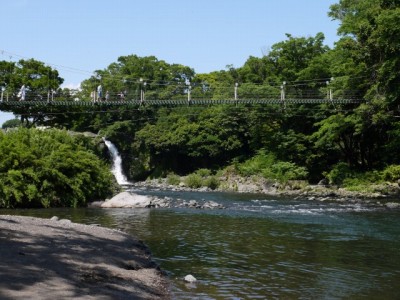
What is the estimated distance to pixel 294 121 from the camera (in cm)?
4181

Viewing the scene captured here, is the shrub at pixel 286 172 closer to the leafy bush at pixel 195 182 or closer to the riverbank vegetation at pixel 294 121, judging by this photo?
Result: the riverbank vegetation at pixel 294 121

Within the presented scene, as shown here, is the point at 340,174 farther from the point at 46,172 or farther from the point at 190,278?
the point at 190,278

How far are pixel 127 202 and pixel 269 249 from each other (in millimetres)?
10821

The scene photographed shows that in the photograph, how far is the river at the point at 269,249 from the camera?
7.35 meters

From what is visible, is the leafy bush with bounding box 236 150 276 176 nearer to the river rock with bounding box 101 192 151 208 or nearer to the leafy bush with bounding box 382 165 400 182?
the leafy bush with bounding box 382 165 400 182

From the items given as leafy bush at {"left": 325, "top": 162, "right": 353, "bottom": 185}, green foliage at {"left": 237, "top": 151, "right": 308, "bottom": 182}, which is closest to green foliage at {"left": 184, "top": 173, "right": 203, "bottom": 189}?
green foliage at {"left": 237, "top": 151, "right": 308, "bottom": 182}

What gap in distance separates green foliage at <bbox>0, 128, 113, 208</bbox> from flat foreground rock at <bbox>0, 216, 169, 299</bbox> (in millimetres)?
8458

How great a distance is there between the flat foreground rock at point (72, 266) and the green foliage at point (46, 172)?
8.46 meters

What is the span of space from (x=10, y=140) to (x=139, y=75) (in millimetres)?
52182

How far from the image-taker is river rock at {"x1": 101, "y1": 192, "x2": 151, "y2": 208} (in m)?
20.1

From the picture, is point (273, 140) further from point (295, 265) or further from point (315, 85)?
point (295, 265)

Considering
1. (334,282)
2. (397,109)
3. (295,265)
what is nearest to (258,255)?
(295,265)

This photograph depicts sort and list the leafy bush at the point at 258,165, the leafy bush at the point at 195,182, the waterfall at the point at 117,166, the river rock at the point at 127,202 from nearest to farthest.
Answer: the river rock at the point at 127,202, the leafy bush at the point at 195,182, the leafy bush at the point at 258,165, the waterfall at the point at 117,166

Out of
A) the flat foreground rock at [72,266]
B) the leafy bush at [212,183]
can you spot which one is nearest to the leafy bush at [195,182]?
the leafy bush at [212,183]
